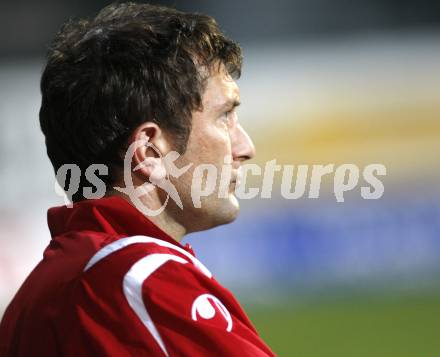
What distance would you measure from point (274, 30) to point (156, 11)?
5463 mm

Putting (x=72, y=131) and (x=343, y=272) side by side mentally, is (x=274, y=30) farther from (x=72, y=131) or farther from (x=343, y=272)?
(x=72, y=131)

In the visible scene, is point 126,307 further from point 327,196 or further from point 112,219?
point 327,196

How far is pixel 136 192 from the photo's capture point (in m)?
Answer: 1.83

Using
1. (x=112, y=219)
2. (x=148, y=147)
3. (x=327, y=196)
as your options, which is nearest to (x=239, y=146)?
(x=148, y=147)

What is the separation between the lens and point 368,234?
22.4 ft

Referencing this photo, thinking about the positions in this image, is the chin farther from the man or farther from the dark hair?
the dark hair

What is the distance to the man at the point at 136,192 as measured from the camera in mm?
1530

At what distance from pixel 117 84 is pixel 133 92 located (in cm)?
4

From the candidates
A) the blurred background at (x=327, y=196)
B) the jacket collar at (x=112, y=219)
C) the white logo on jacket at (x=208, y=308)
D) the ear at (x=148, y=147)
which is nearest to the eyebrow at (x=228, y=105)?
the ear at (x=148, y=147)

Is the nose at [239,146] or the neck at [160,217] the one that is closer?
the neck at [160,217]

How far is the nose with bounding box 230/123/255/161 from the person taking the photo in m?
1.98

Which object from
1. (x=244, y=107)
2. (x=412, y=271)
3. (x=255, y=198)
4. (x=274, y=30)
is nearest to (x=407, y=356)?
(x=412, y=271)

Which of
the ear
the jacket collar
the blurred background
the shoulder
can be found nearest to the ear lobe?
the ear

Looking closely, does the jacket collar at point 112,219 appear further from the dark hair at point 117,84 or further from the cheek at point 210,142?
the cheek at point 210,142
